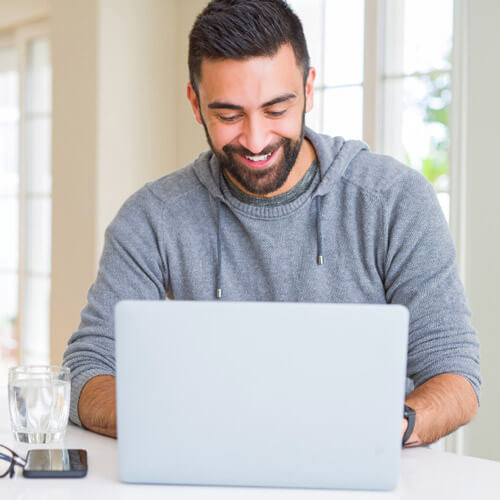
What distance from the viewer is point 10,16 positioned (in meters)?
4.08

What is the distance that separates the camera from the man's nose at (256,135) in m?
1.49

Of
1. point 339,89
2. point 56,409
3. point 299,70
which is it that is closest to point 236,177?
point 299,70

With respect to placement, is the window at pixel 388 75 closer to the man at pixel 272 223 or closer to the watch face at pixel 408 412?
the man at pixel 272 223

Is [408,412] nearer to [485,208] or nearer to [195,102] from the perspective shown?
[195,102]

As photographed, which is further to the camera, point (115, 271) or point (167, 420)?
point (115, 271)

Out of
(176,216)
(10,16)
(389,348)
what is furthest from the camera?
(10,16)

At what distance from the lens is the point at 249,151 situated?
1550 millimetres

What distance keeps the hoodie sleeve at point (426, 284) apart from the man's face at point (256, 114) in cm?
25

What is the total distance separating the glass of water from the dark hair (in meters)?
0.74

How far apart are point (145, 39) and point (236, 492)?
2.97 metres

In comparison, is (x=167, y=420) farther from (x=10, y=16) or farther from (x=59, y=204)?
(x=10, y=16)

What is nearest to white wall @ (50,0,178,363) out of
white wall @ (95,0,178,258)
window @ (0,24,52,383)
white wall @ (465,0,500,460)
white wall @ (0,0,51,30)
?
white wall @ (95,0,178,258)

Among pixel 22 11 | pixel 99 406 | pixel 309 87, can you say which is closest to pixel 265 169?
pixel 309 87

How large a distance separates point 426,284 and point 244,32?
0.62 m
